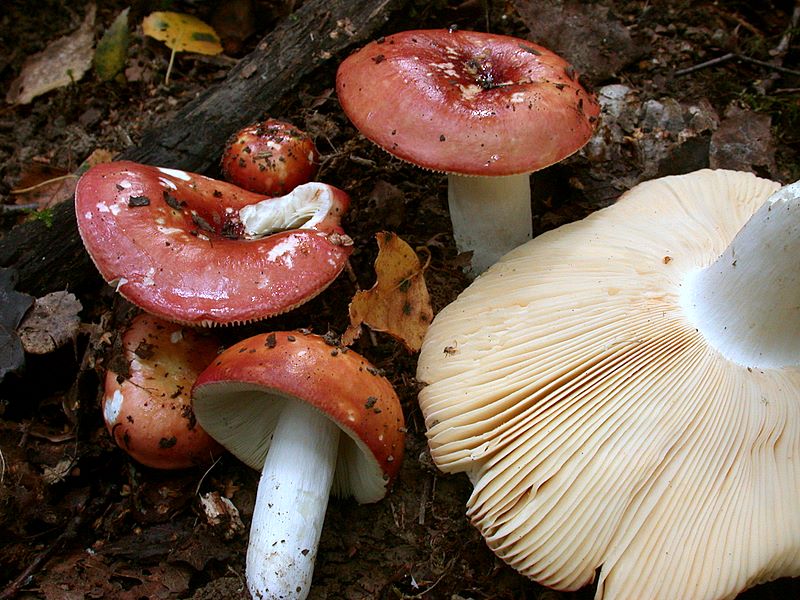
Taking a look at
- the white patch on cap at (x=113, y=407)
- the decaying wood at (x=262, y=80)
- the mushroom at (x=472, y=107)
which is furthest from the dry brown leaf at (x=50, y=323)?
the mushroom at (x=472, y=107)

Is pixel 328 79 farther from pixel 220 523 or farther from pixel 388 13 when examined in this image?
pixel 220 523

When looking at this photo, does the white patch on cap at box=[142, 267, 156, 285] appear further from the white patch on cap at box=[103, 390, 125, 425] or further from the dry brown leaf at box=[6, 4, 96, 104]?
the dry brown leaf at box=[6, 4, 96, 104]

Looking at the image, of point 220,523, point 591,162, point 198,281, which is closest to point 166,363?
point 198,281

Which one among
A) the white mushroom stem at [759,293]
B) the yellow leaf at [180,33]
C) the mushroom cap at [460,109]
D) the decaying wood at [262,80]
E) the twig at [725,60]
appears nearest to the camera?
the white mushroom stem at [759,293]

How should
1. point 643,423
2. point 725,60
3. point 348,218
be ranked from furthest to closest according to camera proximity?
point 725,60 < point 348,218 < point 643,423

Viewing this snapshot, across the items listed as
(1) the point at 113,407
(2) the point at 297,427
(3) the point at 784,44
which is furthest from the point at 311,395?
(3) the point at 784,44

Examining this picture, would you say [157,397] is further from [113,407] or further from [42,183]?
[42,183]

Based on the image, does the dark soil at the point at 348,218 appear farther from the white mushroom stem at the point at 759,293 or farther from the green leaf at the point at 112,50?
the white mushroom stem at the point at 759,293
